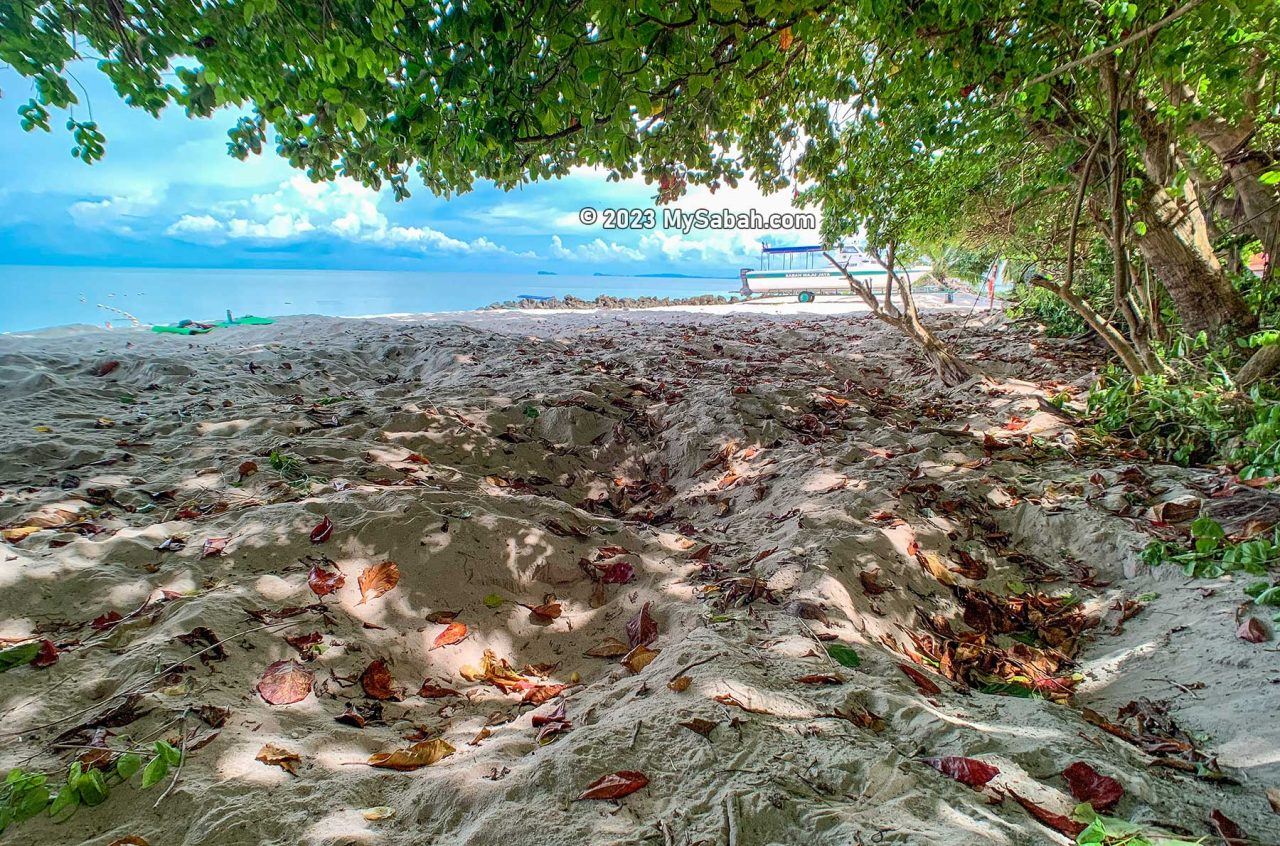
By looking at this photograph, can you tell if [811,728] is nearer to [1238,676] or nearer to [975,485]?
[1238,676]

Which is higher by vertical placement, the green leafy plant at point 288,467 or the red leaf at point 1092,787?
the green leafy plant at point 288,467

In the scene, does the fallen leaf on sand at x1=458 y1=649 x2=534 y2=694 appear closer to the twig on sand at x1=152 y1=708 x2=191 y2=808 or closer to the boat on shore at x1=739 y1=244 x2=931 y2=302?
the twig on sand at x1=152 y1=708 x2=191 y2=808

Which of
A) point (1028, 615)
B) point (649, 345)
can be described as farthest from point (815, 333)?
point (1028, 615)

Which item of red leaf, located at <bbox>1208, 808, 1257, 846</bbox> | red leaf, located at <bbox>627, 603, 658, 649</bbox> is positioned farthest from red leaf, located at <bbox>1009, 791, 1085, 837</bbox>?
Result: red leaf, located at <bbox>627, 603, 658, 649</bbox>

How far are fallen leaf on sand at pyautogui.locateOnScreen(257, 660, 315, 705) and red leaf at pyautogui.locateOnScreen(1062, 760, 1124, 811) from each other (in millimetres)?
2041

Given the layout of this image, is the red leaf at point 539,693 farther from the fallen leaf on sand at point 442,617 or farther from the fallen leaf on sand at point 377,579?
the fallen leaf on sand at point 377,579

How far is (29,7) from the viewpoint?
2.29 meters

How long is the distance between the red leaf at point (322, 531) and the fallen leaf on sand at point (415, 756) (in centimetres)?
115

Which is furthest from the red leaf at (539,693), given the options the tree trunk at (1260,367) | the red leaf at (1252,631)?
the tree trunk at (1260,367)

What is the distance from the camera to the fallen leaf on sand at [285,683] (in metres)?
1.67

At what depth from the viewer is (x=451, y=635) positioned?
2150 mm

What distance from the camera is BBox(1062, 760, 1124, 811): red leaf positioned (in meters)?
1.28

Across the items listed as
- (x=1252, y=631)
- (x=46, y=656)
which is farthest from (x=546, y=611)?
(x=1252, y=631)

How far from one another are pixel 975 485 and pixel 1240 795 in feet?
7.13
